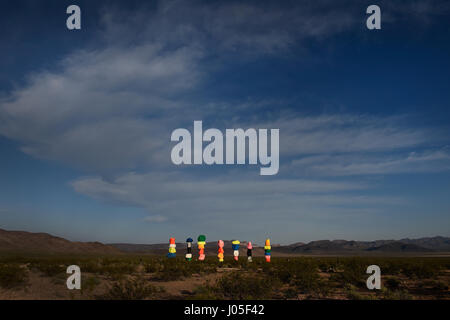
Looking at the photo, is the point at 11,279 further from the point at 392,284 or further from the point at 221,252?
the point at 392,284

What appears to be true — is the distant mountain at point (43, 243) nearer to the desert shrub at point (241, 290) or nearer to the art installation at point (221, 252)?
the art installation at point (221, 252)

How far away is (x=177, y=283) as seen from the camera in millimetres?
17156

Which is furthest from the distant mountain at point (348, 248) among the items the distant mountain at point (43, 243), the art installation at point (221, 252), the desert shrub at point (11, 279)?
the desert shrub at point (11, 279)

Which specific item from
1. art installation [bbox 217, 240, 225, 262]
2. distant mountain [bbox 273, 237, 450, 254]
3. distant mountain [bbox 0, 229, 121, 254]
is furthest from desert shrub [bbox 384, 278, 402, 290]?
distant mountain [bbox 273, 237, 450, 254]

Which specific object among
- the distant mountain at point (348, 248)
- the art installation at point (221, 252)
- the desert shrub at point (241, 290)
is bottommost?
the distant mountain at point (348, 248)

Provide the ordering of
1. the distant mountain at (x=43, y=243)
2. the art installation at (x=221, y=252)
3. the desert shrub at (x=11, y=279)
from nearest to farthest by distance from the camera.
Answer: the desert shrub at (x=11, y=279)
the art installation at (x=221, y=252)
the distant mountain at (x=43, y=243)

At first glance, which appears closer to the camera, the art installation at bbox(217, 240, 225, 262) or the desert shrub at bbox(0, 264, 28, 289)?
the desert shrub at bbox(0, 264, 28, 289)

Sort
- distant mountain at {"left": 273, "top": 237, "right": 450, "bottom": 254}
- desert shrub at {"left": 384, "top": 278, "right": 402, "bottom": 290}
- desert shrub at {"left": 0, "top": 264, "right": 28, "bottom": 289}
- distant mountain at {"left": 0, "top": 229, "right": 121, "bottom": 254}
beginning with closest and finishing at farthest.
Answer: desert shrub at {"left": 0, "top": 264, "right": 28, "bottom": 289}
desert shrub at {"left": 384, "top": 278, "right": 402, "bottom": 290}
distant mountain at {"left": 0, "top": 229, "right": 121, "bottom": 254}
distant mountain at {"left": 273, "top": 237, "right": 450, "bottom": 254}

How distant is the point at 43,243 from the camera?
298 feet

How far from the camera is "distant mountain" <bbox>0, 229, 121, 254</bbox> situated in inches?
A: 3268

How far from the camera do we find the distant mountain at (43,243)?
83.0m

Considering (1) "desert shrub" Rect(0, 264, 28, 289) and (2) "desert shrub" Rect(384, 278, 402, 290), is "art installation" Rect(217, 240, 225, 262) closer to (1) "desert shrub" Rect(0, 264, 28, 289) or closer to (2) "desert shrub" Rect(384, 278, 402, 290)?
(2) "desert shrub" Rect(384, 278, 402, 290)
